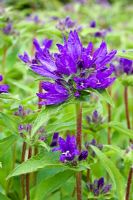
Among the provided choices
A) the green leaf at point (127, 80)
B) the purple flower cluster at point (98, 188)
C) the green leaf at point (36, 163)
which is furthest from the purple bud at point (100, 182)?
the green leaf at point (127, 80)

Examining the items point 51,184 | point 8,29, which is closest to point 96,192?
point 51,184

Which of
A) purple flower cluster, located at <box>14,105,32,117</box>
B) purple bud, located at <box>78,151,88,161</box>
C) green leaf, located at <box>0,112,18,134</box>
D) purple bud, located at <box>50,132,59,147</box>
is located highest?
purple flower cluster, located at <box>14,105,32,117</box>

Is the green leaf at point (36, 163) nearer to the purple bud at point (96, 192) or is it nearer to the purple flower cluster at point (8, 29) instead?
the purple bud at point (96, 192)

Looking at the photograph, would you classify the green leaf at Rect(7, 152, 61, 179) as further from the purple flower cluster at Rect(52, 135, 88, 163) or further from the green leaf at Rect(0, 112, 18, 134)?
the green leaf at Rect(0, 112, 18, 134)

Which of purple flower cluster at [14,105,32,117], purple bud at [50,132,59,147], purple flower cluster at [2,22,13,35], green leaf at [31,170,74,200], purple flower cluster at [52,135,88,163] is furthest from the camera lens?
purple flower cluster at [2,22,13,35]

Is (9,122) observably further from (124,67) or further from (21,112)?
(124,67)

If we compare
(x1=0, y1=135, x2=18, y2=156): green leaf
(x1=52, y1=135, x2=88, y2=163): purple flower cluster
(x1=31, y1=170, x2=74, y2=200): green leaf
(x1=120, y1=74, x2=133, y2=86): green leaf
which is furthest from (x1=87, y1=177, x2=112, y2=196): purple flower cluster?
(x1=120, y1=74, x2=133, y2=86): green leaf

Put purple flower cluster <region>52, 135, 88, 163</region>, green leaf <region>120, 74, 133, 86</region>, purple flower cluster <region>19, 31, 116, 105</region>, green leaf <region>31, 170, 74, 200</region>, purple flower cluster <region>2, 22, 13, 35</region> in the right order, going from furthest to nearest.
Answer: purple flower cluster <region>2, 22, 13, 35</region> < green leaf <region>120, 74, 133, 86</region> < green leaf <region>31, 170, 74, 200</region> < purple flower cluster <region>52, 135, 88, 163</region> < purple flower cluster <region>19, 31, 116, 105</region>
